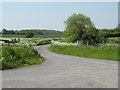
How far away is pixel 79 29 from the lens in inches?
1937

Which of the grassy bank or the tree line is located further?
the tree line

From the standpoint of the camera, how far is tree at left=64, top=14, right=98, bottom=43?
4816cm

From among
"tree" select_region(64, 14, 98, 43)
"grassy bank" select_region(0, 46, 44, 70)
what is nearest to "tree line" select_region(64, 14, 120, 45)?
"tree" select_region(64, 14, 98, 43)

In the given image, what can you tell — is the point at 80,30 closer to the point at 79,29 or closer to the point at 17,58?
the point at 79,29

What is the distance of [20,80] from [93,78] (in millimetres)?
4913

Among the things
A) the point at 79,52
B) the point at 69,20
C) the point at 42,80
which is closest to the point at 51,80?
the point at 42,80

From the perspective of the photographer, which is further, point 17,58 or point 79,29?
point 79,29

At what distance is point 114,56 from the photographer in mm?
22328

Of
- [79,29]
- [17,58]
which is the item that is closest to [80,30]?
[79,29]

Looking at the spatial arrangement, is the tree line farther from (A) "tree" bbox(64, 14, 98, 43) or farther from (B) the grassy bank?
(B) the grassy bank

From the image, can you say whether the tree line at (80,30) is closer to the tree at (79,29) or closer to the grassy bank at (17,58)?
the tree at (79,29)

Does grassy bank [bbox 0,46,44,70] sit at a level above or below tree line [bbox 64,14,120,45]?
below

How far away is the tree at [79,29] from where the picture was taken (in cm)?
4816

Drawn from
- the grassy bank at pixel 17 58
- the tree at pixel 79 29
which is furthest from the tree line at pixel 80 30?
the grassy bank at pixel 17 58
